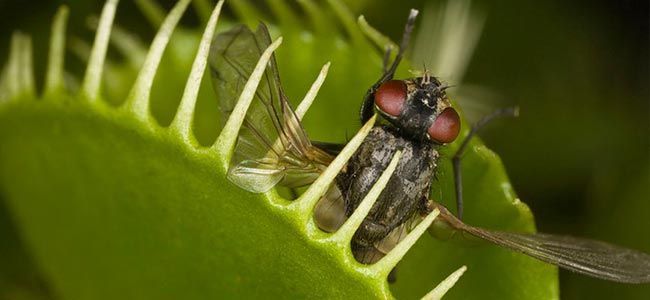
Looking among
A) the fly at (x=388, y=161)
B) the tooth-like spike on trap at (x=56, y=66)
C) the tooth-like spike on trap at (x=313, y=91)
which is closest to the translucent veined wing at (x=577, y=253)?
the fly at (x=388, y=161)

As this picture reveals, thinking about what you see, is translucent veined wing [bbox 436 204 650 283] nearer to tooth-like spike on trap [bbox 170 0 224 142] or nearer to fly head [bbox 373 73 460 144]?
fly head [bbox 373 73 460 144]

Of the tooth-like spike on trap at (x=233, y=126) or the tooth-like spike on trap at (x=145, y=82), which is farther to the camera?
the tooth-like spike on trap at (x=145, y=82)

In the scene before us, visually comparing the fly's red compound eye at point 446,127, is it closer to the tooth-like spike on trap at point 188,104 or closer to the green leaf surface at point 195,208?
the green leaf surface at point 195,208

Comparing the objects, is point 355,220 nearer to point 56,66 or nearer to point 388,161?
point 388,161

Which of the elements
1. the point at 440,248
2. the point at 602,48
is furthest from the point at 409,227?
the point at 602,48

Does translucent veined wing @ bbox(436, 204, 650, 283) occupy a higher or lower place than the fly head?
lower

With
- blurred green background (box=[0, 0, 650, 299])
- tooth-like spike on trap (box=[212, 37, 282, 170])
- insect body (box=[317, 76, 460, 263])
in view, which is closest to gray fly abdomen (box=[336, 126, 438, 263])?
insect body (box=[317, 76, 460, 263])
